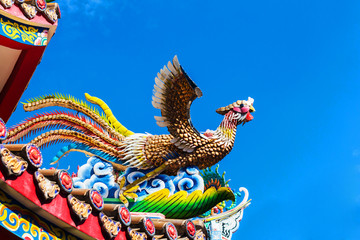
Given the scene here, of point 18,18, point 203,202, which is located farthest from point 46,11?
point 203,202

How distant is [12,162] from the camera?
3.91 metres

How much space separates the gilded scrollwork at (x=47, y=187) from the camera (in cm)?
406

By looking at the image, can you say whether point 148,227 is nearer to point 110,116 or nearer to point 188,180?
point 188,180

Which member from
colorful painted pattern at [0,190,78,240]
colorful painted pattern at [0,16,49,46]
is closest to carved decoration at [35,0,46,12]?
colorful painted pattern at [0,16,49,46]

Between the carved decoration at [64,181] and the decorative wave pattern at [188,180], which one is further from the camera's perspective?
the decorative wave pattern at [188,180]

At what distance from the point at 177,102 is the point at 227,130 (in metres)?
1.49

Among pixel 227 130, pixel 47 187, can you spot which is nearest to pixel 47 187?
pixel 47 187

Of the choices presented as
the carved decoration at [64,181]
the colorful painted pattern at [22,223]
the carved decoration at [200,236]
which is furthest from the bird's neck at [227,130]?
the colorful painted pattern at [22,223]

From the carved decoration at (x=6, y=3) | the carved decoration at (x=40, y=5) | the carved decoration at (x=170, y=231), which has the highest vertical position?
the carved decoration at (x=40, y=5)

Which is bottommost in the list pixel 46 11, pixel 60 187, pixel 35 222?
pixel 35 222

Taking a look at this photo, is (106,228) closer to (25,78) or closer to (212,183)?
→ (25,78)

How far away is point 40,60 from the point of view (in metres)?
6.69

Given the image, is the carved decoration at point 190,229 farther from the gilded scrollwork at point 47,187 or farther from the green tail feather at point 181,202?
the green tail feather at point 181,202

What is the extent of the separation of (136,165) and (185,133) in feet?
2.98
